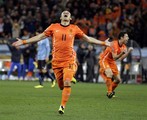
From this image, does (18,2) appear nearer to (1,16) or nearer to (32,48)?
(1,16)

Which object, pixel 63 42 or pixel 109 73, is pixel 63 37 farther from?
pixel 109 73

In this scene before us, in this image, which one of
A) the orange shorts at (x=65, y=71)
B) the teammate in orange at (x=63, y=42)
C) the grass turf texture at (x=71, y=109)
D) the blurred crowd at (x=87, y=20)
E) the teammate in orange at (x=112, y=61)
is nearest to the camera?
the grass turf texture at (x=71, y=109)

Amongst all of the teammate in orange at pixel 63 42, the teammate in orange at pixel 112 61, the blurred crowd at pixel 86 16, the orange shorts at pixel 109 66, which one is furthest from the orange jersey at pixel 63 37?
the blurred crowd at pixel 86 16

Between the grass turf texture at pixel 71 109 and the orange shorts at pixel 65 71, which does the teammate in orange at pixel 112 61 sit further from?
the orange shorts at pixel 65 71

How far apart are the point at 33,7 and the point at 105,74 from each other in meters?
15.7

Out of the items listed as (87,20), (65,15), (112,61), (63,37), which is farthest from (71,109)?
(87,20)

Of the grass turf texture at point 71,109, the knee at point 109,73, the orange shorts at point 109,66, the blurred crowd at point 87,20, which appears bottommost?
the grass turf texture at point 71,109

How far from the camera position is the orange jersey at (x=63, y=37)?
46.9 ft

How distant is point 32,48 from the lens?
33.0 m

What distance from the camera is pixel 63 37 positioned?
1434 centimetres

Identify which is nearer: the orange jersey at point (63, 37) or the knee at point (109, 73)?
the orange jersey at point (63, 37)

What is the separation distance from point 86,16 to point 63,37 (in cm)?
1977

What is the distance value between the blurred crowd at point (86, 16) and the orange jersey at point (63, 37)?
1770 cm

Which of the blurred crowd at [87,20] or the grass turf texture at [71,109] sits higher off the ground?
the blurred crowd at [87,20]
